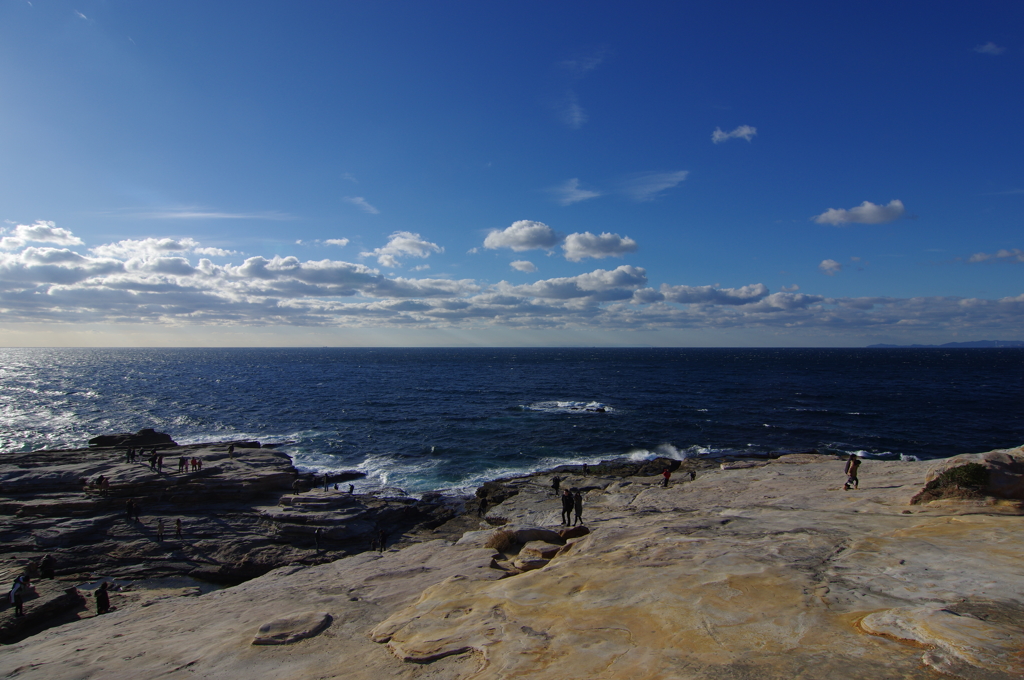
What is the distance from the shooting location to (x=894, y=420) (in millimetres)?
62562

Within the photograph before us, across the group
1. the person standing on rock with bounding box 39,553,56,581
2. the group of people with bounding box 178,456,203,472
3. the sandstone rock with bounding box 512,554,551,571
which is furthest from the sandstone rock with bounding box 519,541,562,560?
the group of people with bounding box 178,456,203,472

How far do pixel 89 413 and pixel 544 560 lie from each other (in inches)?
3549

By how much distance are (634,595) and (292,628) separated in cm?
940

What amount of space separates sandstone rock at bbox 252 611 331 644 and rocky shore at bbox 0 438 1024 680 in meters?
0.06

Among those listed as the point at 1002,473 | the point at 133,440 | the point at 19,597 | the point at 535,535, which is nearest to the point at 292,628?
the point at 535,535

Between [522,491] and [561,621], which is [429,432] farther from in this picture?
[561,621]

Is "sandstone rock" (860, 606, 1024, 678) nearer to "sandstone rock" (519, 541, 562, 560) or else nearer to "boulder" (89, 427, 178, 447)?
"sandstone rock" (519, 541, 562, 560)

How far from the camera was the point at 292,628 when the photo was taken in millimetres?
13266

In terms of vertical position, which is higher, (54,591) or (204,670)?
(204,670)

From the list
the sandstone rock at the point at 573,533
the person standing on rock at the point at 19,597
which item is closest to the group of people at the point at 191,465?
the person standing on rock at the point at 19,597

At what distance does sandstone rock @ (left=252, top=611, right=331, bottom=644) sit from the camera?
12.8 metres

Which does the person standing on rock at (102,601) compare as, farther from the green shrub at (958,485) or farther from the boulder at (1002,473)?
the boulder at (1002,473)

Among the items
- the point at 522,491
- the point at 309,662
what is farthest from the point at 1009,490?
the point at 522,491

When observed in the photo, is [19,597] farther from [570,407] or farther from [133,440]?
[570,407]
